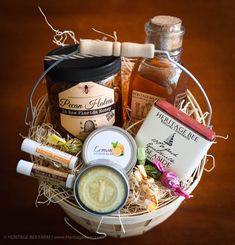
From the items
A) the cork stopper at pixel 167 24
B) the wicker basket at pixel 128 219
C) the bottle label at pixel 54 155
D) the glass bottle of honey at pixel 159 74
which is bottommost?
the wicker basket at pixel 128 219

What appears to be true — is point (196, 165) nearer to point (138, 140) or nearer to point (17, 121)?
point (138, 140)

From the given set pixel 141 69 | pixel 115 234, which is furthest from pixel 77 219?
pixel 141 69

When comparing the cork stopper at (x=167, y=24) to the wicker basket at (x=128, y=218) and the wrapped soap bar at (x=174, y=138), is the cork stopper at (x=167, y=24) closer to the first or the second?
the wrapped soap bar at (x=174, y=138)

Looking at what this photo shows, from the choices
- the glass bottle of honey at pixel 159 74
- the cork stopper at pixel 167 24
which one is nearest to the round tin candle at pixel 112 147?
the glass bottle of honey at pixel 159 74

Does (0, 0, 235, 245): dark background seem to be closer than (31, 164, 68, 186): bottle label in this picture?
No

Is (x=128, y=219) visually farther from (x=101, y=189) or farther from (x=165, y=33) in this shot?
(x=165, y=33)

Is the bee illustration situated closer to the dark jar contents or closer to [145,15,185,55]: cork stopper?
the dark jar contents

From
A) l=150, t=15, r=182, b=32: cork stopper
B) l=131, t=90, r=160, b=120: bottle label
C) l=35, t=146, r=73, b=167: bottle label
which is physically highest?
l=150, t=15, r=182, b=32: cork stopper

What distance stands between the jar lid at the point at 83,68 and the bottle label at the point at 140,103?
87mm

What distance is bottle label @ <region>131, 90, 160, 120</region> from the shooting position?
0.82m

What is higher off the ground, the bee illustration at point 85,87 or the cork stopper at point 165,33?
the cork stopper at point 165,33

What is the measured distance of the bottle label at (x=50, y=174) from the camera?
0.73 metres

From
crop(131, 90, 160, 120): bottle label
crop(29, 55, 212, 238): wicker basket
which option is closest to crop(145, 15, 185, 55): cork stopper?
crop(131, 90, 160, 120): bottle label

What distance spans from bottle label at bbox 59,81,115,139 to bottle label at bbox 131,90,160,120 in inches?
2.4
